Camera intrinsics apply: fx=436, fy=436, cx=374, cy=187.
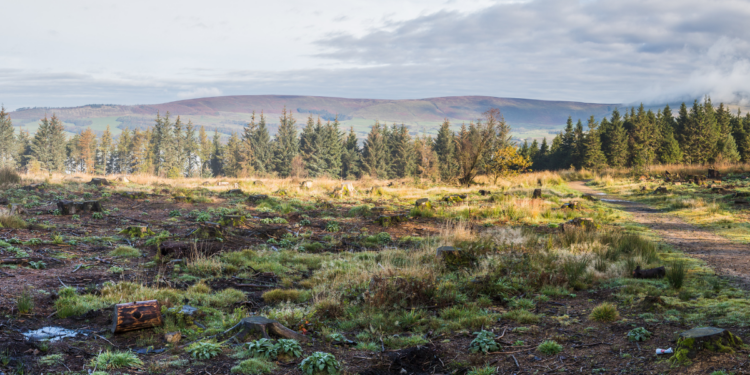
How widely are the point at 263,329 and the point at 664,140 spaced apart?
173ft

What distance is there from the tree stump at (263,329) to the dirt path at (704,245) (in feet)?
18.7

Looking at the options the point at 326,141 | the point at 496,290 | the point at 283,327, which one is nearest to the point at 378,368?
the point at 283,327

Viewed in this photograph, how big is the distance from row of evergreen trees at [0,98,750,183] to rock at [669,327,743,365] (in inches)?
931

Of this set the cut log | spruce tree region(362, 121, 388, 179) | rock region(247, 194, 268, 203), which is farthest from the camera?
spruce tree region(362, 121, 388, 179)

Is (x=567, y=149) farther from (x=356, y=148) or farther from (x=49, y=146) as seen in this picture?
(x=49, y=146)

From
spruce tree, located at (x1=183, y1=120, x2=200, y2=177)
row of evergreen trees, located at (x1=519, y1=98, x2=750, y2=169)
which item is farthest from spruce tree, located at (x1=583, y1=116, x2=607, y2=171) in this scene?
spruce tree, located at (x1=183, y1=120, x2=200, y2=177)

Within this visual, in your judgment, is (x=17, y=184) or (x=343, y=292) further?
(x=17, y=184)

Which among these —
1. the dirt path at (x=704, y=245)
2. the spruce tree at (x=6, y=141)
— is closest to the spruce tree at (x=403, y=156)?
the dirt path at (x=704, y=245)

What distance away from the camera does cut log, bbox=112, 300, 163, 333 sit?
450cm

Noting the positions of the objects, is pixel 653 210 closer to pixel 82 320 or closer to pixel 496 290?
pixel 496 290

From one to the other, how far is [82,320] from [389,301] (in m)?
3.55

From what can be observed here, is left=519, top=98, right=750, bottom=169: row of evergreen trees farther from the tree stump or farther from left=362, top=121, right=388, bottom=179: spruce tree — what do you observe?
the tree stump

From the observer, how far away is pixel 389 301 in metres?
5.80

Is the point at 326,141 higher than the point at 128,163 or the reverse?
higher
